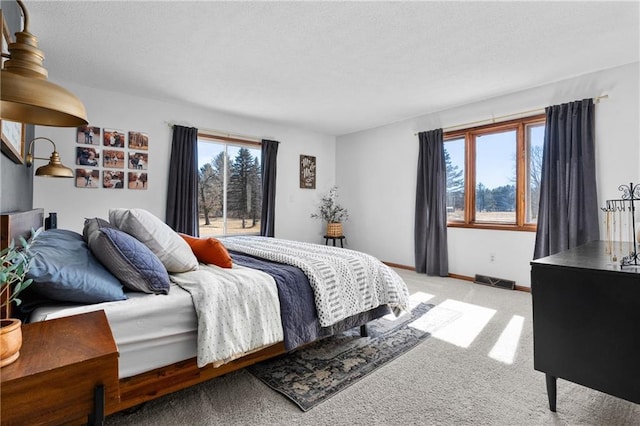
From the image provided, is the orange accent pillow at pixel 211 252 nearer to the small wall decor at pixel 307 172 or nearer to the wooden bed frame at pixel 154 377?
the wooden bed frame at pixel 154 377

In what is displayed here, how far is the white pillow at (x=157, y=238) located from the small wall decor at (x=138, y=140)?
2.48 m

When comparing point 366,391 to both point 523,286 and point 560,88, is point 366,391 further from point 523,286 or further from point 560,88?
point 560,88

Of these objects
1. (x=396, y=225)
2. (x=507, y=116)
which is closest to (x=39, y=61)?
(x=507, y=116)

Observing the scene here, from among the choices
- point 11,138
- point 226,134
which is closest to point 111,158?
point 226,134

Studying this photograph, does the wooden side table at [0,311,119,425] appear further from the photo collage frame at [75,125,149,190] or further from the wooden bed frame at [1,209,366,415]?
the photo collage frame at [75,125,149,190]

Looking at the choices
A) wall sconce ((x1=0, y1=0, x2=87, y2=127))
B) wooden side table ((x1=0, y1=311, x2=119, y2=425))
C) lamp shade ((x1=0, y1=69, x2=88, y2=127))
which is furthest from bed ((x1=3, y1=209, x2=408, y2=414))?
wall sconce ((x1=0, y1=0, x2=87, y2=127))

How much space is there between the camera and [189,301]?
164 centimetres

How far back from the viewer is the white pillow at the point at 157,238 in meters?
1.92

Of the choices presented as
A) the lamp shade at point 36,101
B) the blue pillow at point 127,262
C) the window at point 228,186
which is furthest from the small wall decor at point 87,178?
the lamp shade at point 36,101

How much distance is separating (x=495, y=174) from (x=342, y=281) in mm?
3177

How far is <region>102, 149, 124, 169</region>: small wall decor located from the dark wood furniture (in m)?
4.45

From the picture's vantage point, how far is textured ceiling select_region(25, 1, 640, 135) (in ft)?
7.60

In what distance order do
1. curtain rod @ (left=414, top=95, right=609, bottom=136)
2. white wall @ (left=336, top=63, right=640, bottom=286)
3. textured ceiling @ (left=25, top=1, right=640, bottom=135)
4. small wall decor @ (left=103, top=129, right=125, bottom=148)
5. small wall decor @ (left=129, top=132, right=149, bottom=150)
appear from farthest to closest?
1. small wall decor @ (left=129, top=132, right=149, bottom=150)
2. small wall decor @ (left=103, top=129, right=125, bottom=148)
3. curtain rod @ (left=414, top=95, right=609, bottom=136)
4. white wall @ (left=336, top=63, right=640, bottom=286)
5. textured ceiling @ (left=25, top=1, right=640, bottom=135)

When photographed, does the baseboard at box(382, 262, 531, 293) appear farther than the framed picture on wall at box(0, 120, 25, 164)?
Yes
